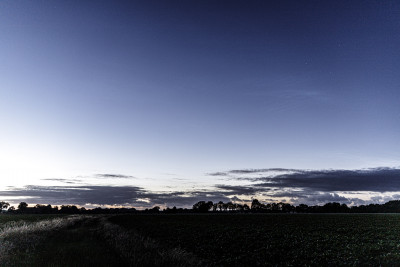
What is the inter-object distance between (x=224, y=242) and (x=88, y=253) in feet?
49.1

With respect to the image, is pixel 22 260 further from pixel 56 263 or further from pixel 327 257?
pixel 327 257

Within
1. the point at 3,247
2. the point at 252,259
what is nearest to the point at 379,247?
the point at 252,259

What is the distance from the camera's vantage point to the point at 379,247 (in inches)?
1053

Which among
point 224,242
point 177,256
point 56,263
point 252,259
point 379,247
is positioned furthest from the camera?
point 224,242

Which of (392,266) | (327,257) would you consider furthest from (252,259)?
(392,266)

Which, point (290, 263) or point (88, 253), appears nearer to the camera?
point (88, 253)

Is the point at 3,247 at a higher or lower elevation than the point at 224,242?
higher

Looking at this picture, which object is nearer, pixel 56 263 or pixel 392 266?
pixel 56 263

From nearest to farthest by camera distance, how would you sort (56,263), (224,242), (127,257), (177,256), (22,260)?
(56,263) → (22,260) → (127,257) → (177,256) → (224,242)

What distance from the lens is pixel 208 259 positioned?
21.9 metres

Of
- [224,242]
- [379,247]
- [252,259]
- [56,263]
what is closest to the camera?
[56,263]

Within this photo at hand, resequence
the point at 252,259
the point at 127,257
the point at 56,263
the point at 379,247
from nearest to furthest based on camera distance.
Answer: the point at 56,263 < the point at 127,257 < the point at 252,259 < the point at 379,247

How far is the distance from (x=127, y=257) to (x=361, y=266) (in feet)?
50.6

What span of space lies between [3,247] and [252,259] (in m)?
16.6
